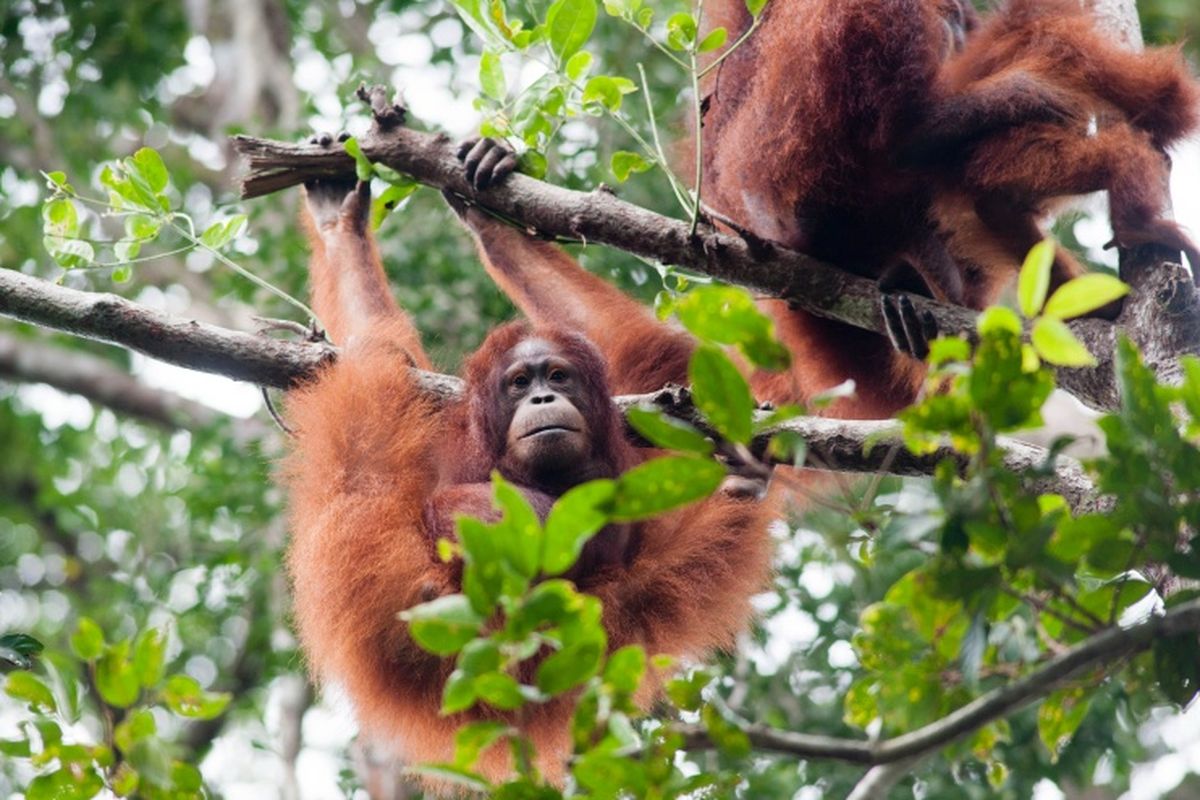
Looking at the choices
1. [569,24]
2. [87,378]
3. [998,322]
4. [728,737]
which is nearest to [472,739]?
[728,737]

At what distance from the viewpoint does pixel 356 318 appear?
5027 millimetres

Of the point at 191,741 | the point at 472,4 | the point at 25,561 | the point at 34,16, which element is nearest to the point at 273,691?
the point at 191,741

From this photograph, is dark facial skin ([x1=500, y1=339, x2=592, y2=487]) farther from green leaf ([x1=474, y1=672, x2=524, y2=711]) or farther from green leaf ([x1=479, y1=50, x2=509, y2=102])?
green leaf ([x1=474, y1=672, x2=524, y2=711])

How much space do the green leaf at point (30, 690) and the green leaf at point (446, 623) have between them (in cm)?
82

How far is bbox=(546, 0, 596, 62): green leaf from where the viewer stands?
13.3 feet

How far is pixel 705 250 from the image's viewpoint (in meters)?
4.28

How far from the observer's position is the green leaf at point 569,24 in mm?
4066

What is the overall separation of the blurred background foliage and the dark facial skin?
101cm

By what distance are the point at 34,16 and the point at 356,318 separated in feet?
20.1

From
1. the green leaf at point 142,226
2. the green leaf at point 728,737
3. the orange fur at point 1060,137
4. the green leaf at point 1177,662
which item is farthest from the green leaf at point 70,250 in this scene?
the green leaf at point 1177,662

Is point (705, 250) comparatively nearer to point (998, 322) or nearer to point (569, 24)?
point (569, 24)

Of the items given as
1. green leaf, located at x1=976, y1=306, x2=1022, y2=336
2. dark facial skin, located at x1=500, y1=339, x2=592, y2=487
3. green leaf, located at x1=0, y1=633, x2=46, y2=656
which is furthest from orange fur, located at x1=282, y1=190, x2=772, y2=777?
green leaf, located at x1=976, y1=306, x2=1022, y2=336

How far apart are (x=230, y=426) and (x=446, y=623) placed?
651 centimetres

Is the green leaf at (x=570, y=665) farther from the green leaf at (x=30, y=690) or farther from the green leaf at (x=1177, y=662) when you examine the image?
the green leaf at (x=30, y=690)
